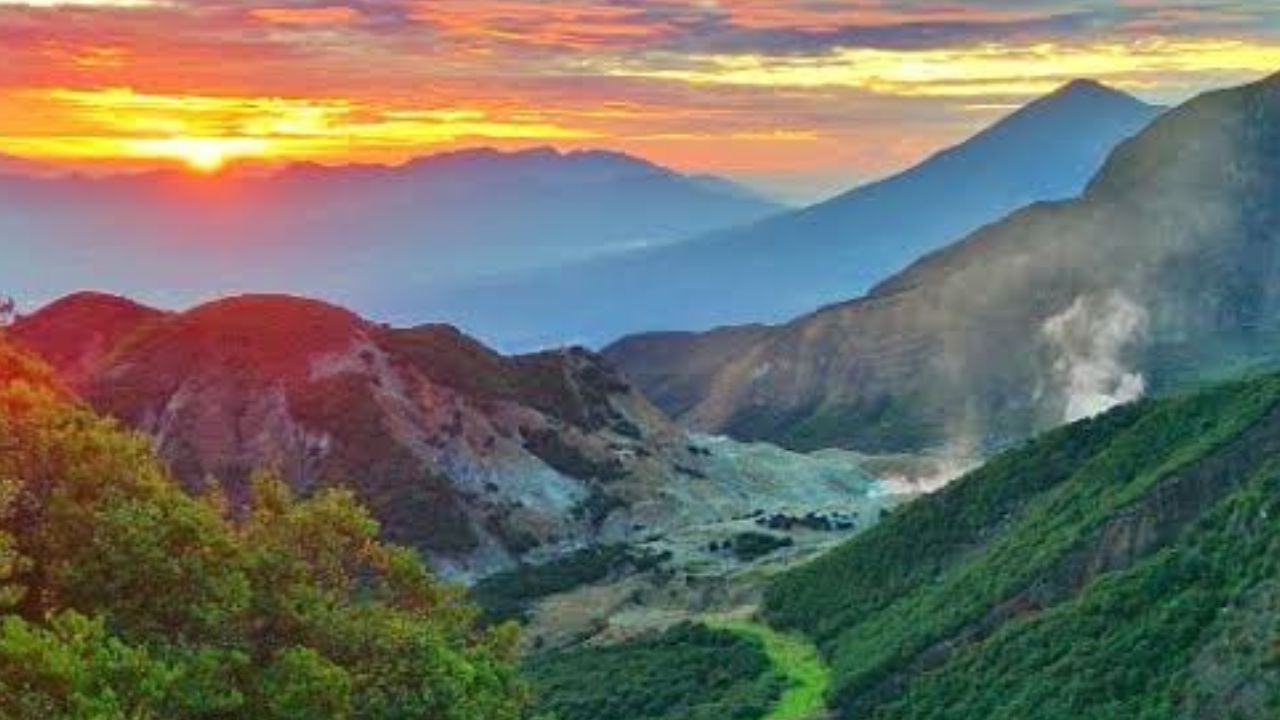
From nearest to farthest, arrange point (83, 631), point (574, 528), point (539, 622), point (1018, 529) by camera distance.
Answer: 1. point (83, 631)
2. point (1018, 529)
3. point (539, 622)
4. point (574, 528)

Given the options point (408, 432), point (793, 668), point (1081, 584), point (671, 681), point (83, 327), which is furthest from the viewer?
point (83, 327)

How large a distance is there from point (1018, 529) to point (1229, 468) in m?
13.2

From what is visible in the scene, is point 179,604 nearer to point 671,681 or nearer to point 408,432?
point 671,681

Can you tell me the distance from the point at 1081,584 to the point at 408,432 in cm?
9035

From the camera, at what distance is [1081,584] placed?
211 ft

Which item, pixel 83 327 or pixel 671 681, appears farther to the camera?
pixel 83 327

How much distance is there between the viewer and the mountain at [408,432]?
141125mm

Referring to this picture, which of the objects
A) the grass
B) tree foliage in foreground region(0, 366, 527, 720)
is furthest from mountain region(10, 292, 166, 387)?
tree foliage in foreground region(0, 366, 527, 720)

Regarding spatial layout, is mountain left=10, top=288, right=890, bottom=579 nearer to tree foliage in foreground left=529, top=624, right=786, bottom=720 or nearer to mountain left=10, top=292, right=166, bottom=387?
mountain left=10, top=292, right=166, bottom=387

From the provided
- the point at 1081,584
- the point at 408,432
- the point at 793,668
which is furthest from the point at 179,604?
the point at 408,432

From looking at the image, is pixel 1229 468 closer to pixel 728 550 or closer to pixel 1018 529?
pixel 1018 529

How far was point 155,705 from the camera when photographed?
21578 mm

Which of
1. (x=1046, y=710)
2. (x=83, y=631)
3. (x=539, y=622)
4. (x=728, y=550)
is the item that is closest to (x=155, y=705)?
(x=83, y=631)

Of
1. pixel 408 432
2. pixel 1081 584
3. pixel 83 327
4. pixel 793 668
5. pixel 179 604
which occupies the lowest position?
pixel 408 432
